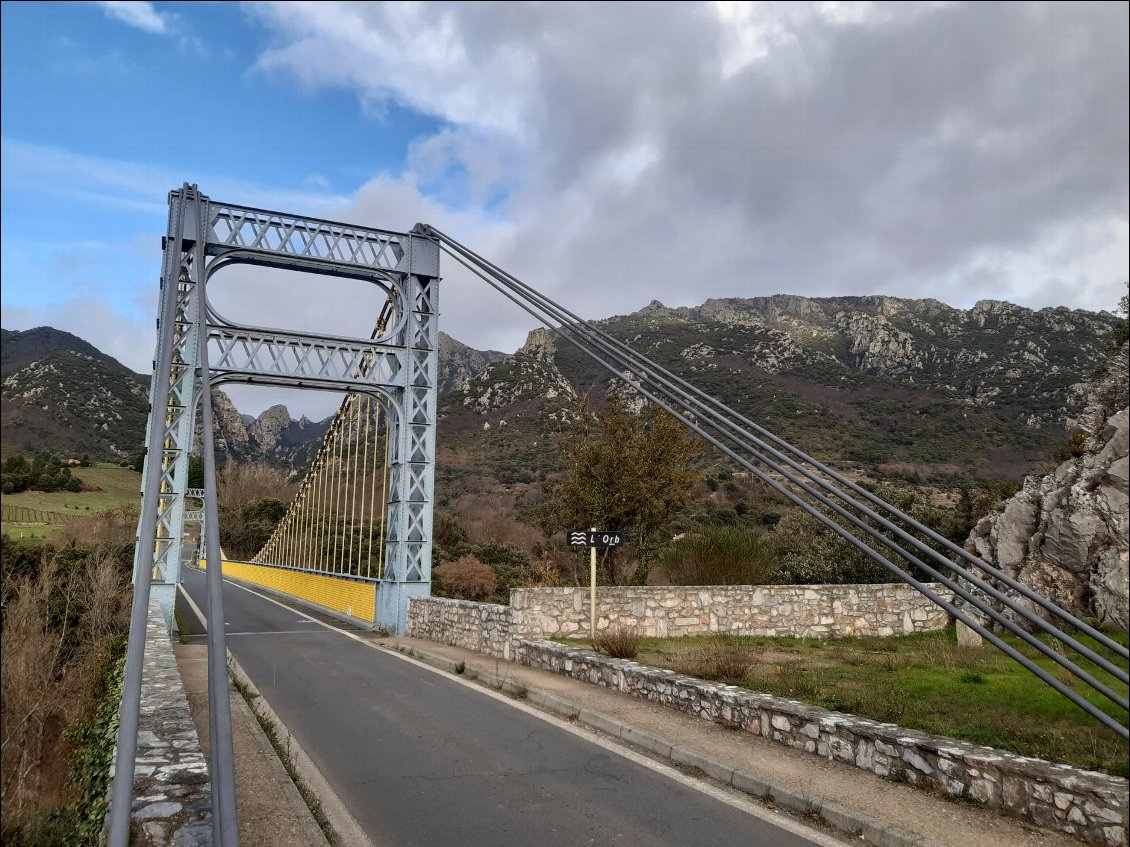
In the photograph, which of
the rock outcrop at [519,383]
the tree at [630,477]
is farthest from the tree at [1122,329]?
the rock outcrop at [519,383]

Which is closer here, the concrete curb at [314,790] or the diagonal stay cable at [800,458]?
the diagonal stay cable at [800,458]

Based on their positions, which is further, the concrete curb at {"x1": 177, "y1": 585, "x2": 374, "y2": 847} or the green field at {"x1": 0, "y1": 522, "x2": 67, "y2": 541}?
the green field at {"x1": 0, "y1": 522, "x2": 67, "y2": 541}

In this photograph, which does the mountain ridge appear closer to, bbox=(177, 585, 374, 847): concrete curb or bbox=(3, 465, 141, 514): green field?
bbox=(3, 465, 141, 514): green field

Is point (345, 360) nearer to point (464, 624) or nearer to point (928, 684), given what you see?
point (464, 624)

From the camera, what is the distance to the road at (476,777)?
5336 millimetres

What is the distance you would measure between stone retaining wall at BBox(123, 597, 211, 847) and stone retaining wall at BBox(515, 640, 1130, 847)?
507 centimetres

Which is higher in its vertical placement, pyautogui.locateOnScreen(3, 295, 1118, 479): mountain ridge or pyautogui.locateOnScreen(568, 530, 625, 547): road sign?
pyautogui.locateOnScreen(3, 295, 1118, 479): mountain ridge

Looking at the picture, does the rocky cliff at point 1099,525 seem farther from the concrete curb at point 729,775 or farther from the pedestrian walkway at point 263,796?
the pedestrian walkway at point 263,796

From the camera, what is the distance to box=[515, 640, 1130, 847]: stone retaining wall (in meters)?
4.73

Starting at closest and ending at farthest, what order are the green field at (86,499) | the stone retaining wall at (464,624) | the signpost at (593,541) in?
1. the green field at (86,499)
2. the signpost at (593,541)
3. the stone retaining wall at (464,624)

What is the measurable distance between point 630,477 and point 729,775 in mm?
12541

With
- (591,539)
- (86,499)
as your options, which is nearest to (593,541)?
(591,539)

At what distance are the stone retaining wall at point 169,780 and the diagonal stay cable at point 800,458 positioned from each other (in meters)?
4.26

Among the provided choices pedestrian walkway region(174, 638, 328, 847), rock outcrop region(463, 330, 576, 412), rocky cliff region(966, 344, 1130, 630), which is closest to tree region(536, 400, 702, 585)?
pedestrian walkway region(174, 638, 328, 847)
